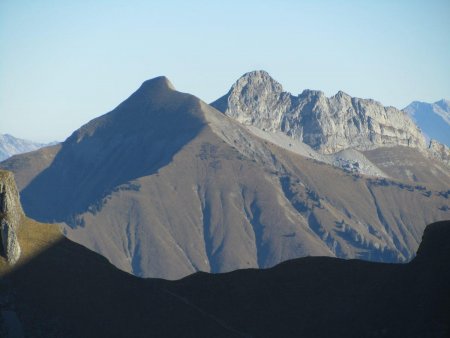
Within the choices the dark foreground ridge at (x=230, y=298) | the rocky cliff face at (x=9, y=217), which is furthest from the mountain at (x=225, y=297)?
the rocky cliff face at (x=9, y=217)

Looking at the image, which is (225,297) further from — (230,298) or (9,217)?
(9,217)

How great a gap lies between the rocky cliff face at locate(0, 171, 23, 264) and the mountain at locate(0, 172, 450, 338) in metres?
0.83

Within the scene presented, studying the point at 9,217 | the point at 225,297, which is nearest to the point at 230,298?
the point at 225,297

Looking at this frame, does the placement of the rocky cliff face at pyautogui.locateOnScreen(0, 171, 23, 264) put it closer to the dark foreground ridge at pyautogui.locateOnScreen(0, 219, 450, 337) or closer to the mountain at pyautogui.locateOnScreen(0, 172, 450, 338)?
the mountain at pyautogui.locateOnScreen(0, 172, 450, 338)

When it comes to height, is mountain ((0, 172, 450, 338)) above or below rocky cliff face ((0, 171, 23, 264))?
below

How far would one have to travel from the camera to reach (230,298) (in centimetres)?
15975

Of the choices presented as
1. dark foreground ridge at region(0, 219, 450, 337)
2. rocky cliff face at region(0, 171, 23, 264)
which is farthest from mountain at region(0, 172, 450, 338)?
rocky cliff face at region(0, 171, 23, 264)

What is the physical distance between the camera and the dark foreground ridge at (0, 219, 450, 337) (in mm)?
136750

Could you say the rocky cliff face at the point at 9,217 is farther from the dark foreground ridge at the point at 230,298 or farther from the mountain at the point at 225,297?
the dark foreground ridge at the point at 230,298

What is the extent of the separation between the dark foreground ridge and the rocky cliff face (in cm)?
150

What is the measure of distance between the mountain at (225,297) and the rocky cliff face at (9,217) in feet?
2.72

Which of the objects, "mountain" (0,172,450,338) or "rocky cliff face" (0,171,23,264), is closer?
"mountain" (0,172,450,338)

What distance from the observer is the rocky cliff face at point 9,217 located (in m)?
149

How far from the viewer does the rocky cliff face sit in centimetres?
14912
